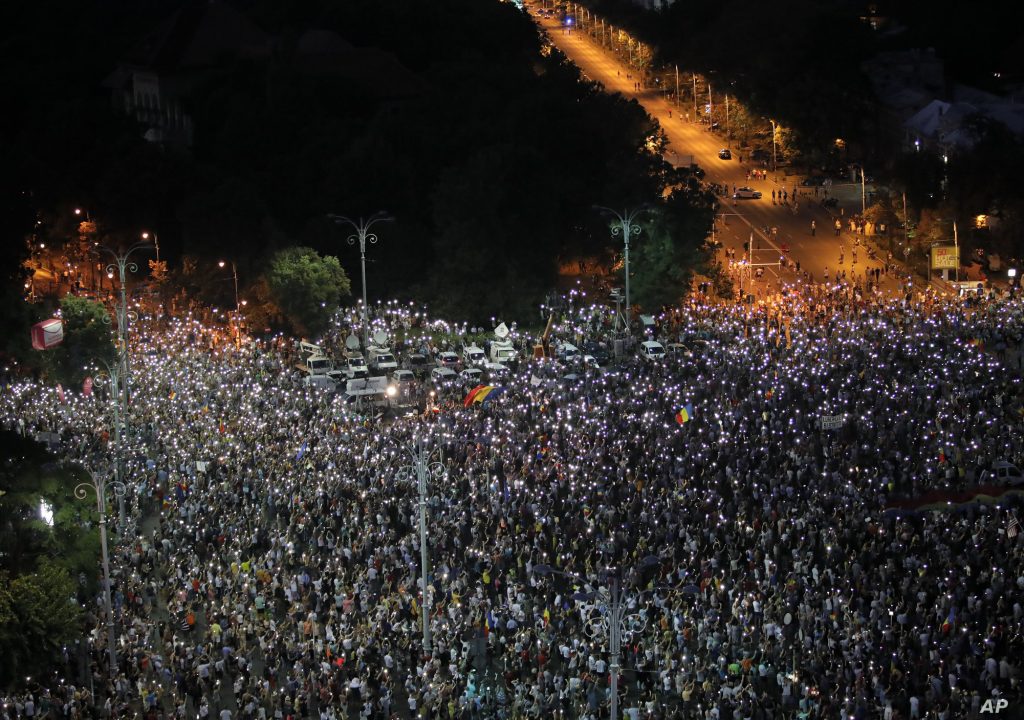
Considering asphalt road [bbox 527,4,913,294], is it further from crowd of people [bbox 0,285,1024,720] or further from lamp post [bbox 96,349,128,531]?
lamp post [bbox 96,349,128,531]

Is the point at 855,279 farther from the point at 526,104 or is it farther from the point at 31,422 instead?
the point at 31,422

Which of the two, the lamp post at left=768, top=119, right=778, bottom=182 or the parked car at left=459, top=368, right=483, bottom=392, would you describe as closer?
the parked car at left=459, top=368, right=483, bottom=392

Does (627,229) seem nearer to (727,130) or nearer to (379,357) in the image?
(379,357)

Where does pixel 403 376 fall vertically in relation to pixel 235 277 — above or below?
below

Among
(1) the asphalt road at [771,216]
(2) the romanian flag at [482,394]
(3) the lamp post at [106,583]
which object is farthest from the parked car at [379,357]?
(3) the lamp post at [106,583]

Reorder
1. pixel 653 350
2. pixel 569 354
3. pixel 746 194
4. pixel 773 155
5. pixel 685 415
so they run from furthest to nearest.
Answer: pixel 773 155 < pixel 746 194 < pixel 653 350 < pixel 569 354 < pixel 685 415

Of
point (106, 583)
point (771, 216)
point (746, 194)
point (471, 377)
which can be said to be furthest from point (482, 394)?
point (746, 194)

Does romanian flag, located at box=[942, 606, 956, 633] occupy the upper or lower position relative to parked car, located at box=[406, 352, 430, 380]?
lower

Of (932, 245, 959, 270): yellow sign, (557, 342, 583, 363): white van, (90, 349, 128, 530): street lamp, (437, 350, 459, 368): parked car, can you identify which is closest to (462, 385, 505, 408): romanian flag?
(557, 342, 583, 363): white van
